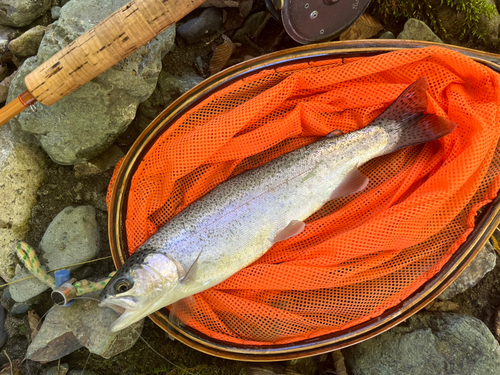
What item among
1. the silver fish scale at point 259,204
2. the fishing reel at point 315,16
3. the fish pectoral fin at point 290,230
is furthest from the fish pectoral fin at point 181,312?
the fishing reel at point 315,16

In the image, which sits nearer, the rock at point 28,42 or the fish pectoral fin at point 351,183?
the fish pectoral fin at point 351,183

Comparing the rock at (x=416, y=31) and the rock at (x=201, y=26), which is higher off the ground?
the rock at (x=201, y=26)

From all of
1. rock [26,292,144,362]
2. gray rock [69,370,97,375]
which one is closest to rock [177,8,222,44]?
rock [26,292,144,362]

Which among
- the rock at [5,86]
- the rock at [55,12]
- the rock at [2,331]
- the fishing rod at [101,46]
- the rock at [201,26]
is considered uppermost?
the rock at [55,12]

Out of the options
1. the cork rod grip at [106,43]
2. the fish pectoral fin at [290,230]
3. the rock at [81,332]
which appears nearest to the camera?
the cork rod grip at [106,43]

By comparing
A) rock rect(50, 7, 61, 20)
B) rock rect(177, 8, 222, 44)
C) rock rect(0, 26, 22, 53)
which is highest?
rock rect(0, 26, 22, 53)

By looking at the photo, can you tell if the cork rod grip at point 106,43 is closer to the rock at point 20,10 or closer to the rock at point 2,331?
the rock at point 20,10

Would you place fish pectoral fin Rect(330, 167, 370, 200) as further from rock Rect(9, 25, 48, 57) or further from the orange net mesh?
rock Rect(9, 25, 48, 57)
